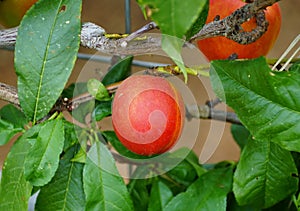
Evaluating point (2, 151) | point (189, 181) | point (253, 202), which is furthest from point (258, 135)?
point (2, 151)

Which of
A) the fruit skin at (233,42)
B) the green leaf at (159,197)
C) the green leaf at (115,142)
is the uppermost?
the fruit skin at (233,42)

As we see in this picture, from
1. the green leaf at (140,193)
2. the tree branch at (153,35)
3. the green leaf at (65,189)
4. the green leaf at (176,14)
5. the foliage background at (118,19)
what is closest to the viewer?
the green leaf at (176,14)

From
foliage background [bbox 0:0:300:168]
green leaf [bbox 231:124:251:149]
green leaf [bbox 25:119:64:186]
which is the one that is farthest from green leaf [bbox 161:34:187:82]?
foliage background [bbox 0:0:300:168]

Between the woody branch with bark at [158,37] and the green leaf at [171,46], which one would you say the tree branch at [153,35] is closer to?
the woody branch with bark at [158,37]

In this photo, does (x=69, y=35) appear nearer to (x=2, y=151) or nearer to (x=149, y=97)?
(x=149, y=97)

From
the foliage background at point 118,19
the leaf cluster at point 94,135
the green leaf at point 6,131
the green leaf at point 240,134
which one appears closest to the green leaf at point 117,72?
the leaf cluster at point 94,135
